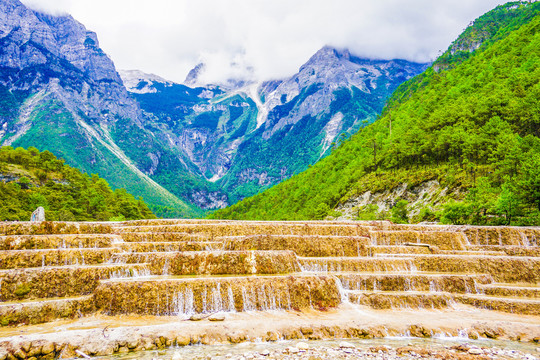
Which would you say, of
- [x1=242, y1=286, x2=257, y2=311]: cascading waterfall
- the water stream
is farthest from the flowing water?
[x1=242, y1=286, x2=257, y2=311]: cascading waterfall

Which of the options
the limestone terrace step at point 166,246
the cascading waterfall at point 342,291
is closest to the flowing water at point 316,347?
the cascading waterfall at point 342,291

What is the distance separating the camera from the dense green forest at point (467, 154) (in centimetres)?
3969

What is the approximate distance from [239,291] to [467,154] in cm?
5363

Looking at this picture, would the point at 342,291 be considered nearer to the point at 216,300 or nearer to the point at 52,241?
the point at 216,300

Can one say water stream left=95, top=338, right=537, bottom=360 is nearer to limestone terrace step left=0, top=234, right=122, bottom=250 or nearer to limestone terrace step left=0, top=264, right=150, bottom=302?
limestone terrace step left=0, top=264, right=150, bottom=302

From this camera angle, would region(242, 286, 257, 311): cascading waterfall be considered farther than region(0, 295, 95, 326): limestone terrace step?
Yes

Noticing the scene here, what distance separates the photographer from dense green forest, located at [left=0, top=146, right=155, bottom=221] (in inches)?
2498

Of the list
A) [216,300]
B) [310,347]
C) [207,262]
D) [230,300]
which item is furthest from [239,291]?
[310,347]

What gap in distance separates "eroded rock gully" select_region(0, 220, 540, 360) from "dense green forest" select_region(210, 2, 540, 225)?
1197 centimetres

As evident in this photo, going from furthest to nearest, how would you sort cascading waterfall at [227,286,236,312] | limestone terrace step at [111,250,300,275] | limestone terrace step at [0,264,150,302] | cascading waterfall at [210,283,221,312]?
limestone terrace step at [111,250,300,275], cascading waterfall at [227,286,236,312], cascading waterfall at [210,283,221,312], limestone terrace step at [0,264,150,302]

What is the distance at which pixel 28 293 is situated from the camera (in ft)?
56.2

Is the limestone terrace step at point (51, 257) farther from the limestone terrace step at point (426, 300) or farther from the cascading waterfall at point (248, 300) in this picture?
the limestone terrace step at point (426, 300)

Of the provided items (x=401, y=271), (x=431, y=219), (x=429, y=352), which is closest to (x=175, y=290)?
(x=429, y=352)

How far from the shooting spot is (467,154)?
55156mm
